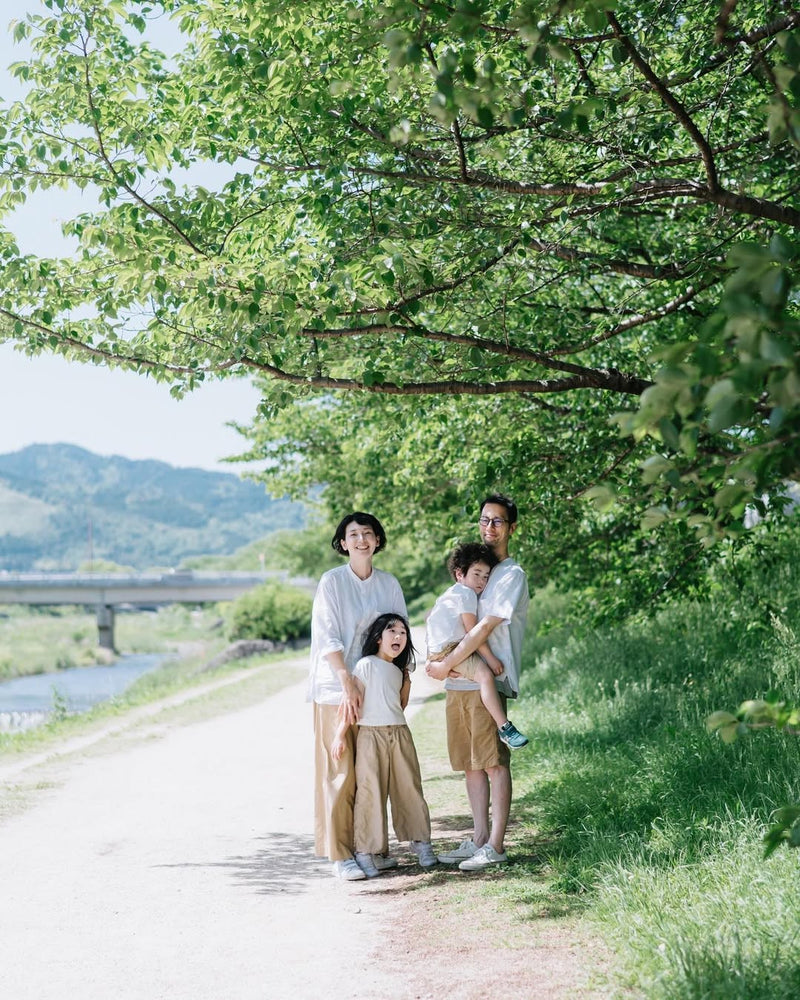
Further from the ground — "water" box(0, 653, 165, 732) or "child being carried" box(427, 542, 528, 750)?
"child being carried" box(427, 542, 528, 750)

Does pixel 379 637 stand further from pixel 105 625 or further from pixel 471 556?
pixel 105 625

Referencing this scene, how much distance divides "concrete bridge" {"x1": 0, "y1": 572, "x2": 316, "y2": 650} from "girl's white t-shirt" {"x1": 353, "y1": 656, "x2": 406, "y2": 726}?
6208 cm

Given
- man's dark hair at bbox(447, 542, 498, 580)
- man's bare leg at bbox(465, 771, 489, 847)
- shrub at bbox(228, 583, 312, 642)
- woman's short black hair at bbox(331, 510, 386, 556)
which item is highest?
woman's short black hair at bbox(331, 510, 386, 556)

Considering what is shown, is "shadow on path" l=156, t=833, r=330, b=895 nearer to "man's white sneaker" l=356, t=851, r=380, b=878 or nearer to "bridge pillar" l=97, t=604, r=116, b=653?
"man's white sneaker" l=356, t=851, r=380, b=878

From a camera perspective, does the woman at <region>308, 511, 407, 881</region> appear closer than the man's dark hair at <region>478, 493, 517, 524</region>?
Yes

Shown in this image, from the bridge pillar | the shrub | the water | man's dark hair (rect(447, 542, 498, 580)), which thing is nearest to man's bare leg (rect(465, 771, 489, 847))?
man's dark hair (rect(447, 542, 498, 580))

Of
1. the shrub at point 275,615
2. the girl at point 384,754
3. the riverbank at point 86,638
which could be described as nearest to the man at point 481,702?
the girl at point 384,754

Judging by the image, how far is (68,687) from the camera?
47.0 metres

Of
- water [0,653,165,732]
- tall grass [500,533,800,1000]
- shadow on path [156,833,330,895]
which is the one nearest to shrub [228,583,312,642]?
water [0,653,165,732]

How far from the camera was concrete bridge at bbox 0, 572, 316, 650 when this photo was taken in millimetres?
68312

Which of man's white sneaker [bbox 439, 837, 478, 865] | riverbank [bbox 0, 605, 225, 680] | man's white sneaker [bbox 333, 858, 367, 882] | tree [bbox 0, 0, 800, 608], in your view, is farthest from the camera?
riverbank [bbox 0, 605, 225, 680]

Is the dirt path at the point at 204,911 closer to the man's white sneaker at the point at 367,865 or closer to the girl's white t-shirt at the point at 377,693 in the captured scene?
the man's white sneaker at the point at 367,865

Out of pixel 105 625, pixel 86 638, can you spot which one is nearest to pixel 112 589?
pixel 105 625

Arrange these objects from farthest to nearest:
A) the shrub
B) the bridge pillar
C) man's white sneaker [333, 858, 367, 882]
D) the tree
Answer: the bridge pillar → the shrub → man's white sneaker [333, 858, 367, 882] → the tree
